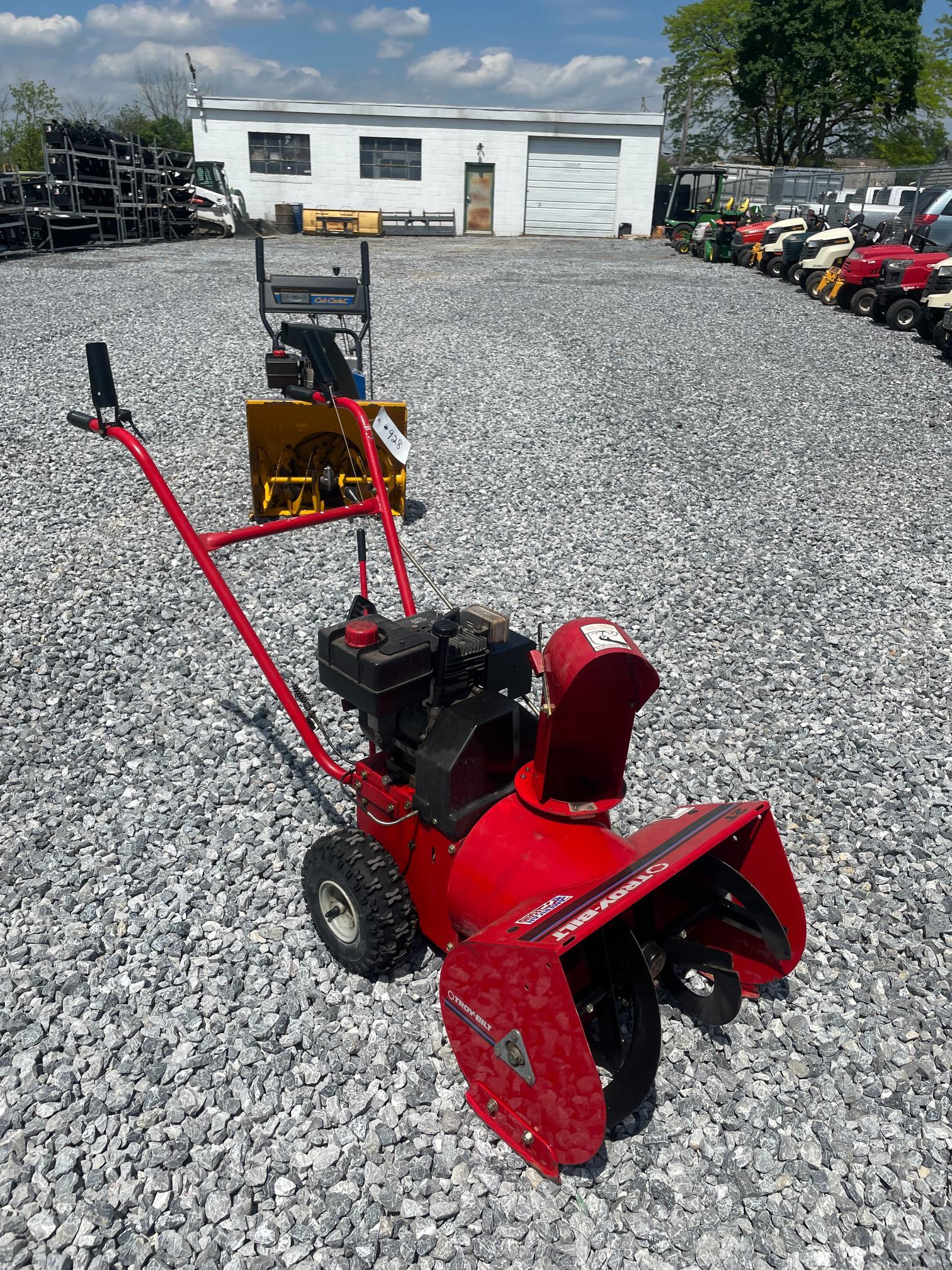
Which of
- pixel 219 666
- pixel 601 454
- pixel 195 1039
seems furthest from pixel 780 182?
pixel 195 1039

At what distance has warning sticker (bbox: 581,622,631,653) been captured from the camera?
2.09 meters

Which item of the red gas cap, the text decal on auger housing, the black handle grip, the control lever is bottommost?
the text decal on auger housing

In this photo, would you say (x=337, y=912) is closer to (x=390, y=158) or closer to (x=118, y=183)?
(x=118, y=183)

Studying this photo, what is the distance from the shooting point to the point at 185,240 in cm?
2430

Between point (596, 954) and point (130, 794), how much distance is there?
2171 mm

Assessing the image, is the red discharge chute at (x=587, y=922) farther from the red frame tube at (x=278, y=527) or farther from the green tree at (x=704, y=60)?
the green tree at (x=704, y=60)

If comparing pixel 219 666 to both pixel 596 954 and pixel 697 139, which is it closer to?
pixel 596 954

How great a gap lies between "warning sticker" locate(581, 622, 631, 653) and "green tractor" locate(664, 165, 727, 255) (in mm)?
22912

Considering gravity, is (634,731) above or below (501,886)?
below

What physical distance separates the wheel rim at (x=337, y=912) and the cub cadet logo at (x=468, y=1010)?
2.20 feet

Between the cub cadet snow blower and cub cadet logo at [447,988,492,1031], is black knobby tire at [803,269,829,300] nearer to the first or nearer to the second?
the cub cadet snow blower

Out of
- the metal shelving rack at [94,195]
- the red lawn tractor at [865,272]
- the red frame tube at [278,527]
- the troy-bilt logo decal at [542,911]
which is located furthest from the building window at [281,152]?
the troy-bilt logo decal at [542,911]

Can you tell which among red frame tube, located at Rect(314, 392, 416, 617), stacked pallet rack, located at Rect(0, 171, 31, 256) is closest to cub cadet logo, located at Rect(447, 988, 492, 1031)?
red frame tube, located at Rect(314, 392, 416, 617)

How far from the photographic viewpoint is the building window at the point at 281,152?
94.5ft
